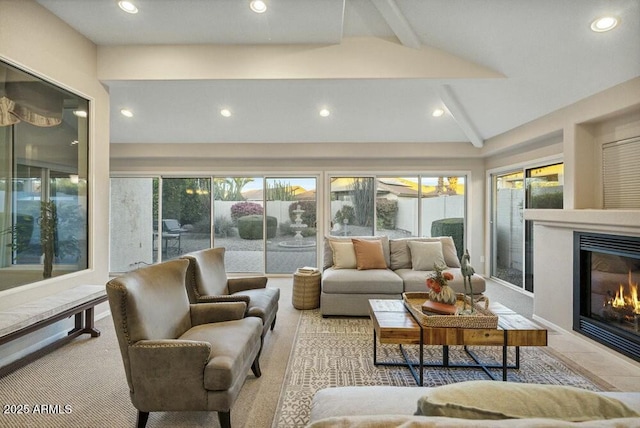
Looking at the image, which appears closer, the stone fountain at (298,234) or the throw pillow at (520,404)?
the throw pillow at (520,404)

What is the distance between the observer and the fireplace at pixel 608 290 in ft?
8.67

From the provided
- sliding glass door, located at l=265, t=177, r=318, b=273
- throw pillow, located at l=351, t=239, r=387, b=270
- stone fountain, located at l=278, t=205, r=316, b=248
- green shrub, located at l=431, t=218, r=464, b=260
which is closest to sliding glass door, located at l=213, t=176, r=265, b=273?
sliding glass door, located at l=265, t=177, r=318, b=273

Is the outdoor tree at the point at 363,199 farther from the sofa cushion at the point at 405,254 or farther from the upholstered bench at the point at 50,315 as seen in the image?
the upholstered bench at the point at 50,315

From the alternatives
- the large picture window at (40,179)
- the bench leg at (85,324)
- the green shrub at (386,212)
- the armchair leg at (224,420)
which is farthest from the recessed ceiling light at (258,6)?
the green shrub at (386,212)

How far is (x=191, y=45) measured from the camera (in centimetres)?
321

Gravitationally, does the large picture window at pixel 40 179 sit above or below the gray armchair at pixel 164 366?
above

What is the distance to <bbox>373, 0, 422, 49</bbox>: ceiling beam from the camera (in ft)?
8.81

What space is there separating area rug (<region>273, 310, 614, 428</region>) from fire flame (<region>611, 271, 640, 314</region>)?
2.39ft

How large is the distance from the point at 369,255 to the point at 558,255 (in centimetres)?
209

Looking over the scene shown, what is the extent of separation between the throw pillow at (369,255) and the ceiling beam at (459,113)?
2055mm

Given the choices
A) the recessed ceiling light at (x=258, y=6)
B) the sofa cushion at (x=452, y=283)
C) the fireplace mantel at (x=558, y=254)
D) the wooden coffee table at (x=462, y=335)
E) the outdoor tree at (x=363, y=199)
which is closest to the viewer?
the wooden coffee table at (x=462, y=335)

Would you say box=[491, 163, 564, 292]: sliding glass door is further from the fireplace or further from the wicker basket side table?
the wicker basket side table

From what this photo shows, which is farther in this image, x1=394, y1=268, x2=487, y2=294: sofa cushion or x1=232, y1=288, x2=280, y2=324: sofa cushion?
x1=394, y1=268, x2=487, y2=294: sofa cushion

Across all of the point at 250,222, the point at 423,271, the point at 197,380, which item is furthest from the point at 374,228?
the point at 197,380
